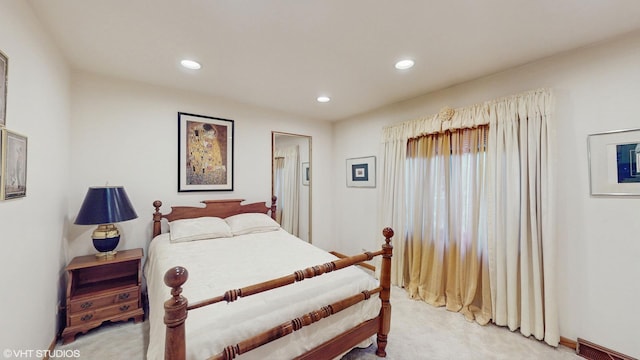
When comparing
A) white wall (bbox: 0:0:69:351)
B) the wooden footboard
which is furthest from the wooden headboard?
the wooden footboard

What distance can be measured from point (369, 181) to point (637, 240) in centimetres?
252

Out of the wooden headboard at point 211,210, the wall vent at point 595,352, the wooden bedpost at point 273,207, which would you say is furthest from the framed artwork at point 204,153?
the wall vent at point 595,352

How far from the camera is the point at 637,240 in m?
1.74

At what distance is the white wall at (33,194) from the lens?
4.25 feet

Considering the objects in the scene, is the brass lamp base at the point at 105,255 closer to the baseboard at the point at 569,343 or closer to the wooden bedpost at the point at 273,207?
the wooden bedpost at the point at 273,207

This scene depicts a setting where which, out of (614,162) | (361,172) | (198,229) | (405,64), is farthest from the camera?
(361,172)

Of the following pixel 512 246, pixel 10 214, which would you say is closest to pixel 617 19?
pixel 512 246

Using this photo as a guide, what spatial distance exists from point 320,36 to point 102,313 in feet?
9.66

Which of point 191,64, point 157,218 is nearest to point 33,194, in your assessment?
point 157,218

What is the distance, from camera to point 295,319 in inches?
55.7

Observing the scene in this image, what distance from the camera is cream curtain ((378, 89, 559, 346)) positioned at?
2.03 meters

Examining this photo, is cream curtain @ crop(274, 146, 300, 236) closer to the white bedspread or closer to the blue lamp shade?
the white bedspread

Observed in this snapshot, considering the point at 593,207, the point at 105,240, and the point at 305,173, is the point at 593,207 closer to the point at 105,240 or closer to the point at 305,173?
the point at 305,173
